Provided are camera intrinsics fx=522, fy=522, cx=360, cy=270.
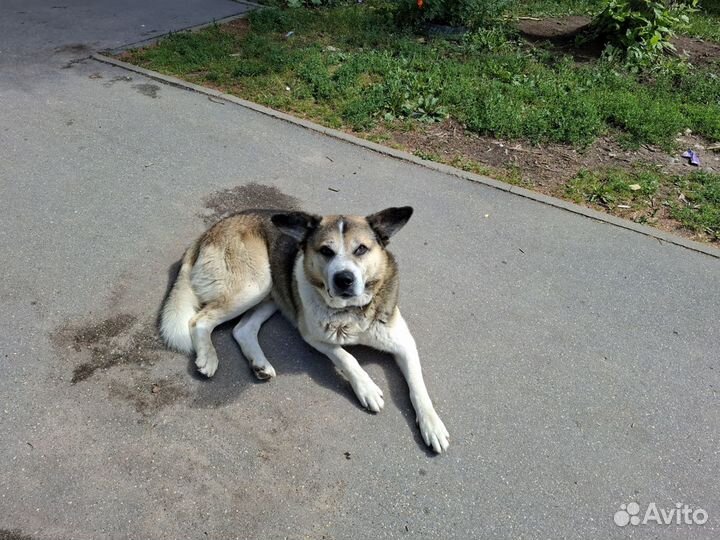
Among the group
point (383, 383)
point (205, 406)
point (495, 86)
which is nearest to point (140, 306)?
point (205, 406)

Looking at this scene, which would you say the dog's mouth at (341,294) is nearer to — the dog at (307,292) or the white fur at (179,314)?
the dog at (307,292)

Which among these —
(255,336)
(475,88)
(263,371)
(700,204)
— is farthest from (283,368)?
(475,88)

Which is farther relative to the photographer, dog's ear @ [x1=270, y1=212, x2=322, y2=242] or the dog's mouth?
dog's ear @ [x1=270, y1=212, x2=322, y2=242]

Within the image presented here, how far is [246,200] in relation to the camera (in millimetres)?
5266

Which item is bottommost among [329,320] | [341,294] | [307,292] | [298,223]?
[329,320]

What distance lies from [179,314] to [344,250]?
1312 millimetres

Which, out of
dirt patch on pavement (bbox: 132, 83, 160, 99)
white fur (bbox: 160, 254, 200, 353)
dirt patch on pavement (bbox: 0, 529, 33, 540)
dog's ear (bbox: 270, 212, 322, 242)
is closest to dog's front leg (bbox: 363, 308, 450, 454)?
dog's ear (bbox: 270, 212, 322, 242)

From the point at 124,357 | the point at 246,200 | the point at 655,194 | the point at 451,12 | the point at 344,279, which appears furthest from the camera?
the point at 451,12

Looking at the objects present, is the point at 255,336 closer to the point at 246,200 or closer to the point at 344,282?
the point at 344,282

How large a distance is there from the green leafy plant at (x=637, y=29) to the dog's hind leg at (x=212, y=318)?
7641 mm

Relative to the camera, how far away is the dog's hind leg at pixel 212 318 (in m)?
3.42

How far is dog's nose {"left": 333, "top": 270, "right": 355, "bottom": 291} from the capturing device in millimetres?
3018

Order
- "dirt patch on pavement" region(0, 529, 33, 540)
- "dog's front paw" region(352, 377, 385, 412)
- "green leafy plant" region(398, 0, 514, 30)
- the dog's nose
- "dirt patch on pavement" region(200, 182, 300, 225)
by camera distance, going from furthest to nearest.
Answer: "green leafy plant" region(398, 0, 514, 30) < "dirt patch on pavement" region(200, 182, 300, 225) < "dog's front paw" region(352, 377, 385, 412) < the dog's nose < "dirt patch on pavement" region(0, 529, 33, 540)

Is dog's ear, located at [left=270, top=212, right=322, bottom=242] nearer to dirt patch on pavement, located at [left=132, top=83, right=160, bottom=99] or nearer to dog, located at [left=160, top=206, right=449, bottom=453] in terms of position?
dog, located at [left=160, top=206, right=449, bottom=453]
